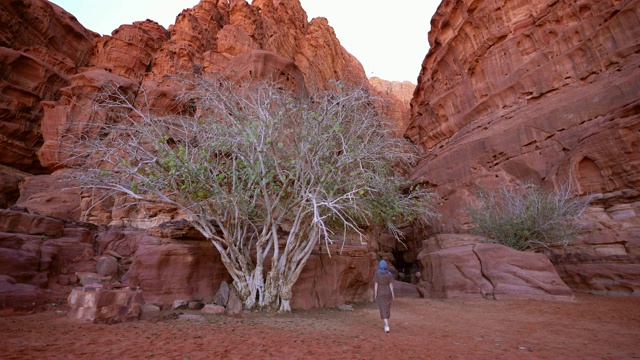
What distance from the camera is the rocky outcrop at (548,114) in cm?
1681

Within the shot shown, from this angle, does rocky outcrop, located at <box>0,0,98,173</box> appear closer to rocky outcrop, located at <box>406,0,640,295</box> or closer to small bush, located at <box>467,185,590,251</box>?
rocky outcrop, located at <box>406,0,640,295</box>

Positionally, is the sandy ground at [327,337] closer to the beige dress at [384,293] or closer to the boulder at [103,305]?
the boulder at [103,305]

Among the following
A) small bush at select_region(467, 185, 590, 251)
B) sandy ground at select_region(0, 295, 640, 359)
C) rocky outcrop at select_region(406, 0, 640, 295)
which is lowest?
sandy ground at select_region(0, 295, 640, 359)

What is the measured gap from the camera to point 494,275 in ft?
46.8


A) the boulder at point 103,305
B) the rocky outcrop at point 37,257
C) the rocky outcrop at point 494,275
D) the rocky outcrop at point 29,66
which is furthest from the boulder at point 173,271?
the rocky outcrop at point 29,66

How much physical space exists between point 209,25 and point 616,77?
4662cm

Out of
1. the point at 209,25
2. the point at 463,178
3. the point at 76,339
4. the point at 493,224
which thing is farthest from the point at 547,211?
the point at 209,25

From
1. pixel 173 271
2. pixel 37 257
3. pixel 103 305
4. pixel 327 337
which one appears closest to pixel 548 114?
pixel 327 337

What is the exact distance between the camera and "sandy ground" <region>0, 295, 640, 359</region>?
17.4 ft

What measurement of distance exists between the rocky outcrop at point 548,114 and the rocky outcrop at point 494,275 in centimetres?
426

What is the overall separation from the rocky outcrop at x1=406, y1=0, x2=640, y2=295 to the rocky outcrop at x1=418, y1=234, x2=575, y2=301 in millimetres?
4258

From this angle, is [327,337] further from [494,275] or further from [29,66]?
[29,66]

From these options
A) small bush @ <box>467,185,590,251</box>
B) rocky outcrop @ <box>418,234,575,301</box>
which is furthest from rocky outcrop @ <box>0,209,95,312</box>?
small bush @ <box>467,185,590,251</box>

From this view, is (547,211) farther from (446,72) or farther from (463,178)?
(446,72)
